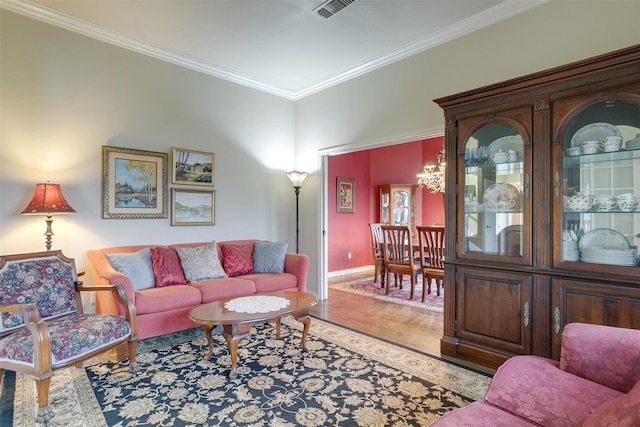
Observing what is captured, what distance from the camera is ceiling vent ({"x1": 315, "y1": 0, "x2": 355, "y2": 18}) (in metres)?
2.94

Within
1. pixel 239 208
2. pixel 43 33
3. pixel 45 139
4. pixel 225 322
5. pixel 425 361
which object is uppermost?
pixel 43 33

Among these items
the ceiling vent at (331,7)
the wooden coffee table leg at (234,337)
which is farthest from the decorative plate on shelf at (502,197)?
the wooden coffee table leg at (234,337)

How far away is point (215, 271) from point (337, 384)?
2.03 metres

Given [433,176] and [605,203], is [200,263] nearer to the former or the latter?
[605,203]

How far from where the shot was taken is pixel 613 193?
2186mm

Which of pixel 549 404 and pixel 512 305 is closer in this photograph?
pixel 549 404

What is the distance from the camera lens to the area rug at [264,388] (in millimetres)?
1940

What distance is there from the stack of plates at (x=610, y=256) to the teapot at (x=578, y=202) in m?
0.28

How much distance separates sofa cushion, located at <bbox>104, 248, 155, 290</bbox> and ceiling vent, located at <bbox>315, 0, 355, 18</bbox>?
302cm

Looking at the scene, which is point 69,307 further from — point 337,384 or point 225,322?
point 337,384

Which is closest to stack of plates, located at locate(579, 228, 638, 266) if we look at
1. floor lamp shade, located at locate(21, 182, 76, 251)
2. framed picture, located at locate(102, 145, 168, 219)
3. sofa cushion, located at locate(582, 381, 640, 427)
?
sofa cushion, located at locate(582, 381, 640, 427)

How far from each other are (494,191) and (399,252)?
7.72 ft

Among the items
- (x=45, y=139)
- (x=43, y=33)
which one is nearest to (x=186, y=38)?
(x=43, y=33)

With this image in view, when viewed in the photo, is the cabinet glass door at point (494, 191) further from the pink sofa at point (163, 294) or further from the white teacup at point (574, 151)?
the pink sofa at point (163, 294)
